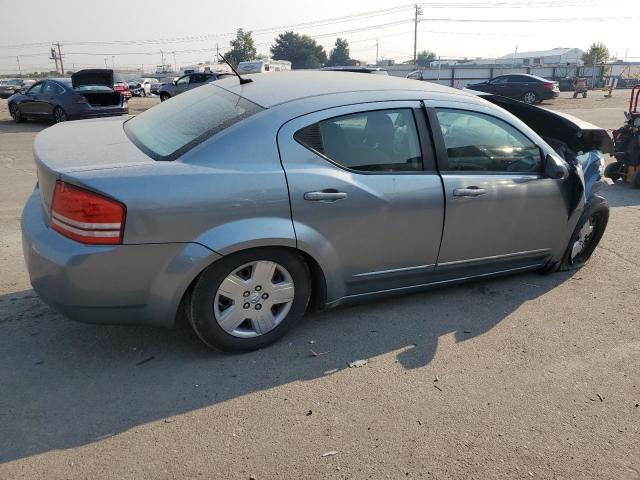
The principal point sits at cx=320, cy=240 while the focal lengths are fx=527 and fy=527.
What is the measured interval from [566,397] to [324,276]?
1.54m

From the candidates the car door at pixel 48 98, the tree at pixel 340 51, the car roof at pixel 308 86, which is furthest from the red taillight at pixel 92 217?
the tree at pixel 340 51

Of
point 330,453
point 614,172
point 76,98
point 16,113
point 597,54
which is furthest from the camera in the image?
point 597,54

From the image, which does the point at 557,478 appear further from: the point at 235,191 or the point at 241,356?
the point at 235,191

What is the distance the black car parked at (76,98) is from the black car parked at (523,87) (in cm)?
1833

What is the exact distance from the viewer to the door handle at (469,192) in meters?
3.57

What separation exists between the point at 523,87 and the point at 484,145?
84.3 feet

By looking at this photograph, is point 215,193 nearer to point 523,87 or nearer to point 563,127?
point 563,127

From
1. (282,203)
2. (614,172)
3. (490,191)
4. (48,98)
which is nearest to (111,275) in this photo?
(282,203)

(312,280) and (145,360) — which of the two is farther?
(312,280)

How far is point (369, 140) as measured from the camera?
134 inches

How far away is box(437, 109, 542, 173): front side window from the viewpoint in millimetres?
3648

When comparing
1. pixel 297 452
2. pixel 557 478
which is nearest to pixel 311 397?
pixel 297 452

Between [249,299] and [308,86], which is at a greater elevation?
[308,86]

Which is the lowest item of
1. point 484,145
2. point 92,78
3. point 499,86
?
point 484,145
